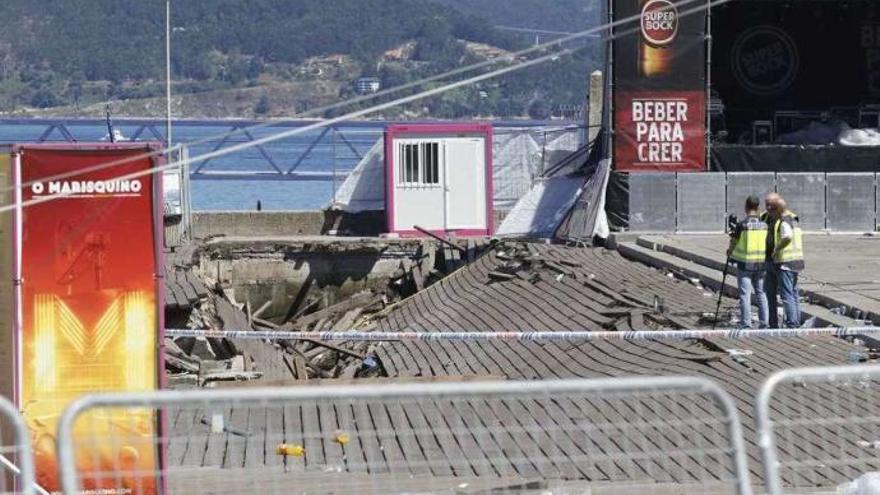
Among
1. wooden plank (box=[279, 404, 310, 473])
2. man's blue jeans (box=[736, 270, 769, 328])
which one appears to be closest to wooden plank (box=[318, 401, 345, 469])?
wooden plank (box=[279, 404, 310, 473])

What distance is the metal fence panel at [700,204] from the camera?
111 ft

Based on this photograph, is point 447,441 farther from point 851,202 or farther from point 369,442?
point 851,202

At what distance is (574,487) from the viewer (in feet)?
36.2

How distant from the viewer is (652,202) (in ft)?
111

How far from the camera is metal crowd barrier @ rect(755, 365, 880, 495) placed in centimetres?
1140

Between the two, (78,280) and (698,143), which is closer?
(78,280)

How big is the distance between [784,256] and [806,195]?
15.3 metres

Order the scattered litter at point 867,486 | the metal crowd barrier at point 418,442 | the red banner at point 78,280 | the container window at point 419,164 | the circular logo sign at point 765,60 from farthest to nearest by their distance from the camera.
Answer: the circular logo sign at point 765,60 < the container window at point 419,164 < the red banner at point 78,280 < the scattered litter at point 867,486 < the metal crowd barrier at point 418,442

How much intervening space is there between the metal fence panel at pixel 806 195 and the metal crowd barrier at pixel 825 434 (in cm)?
1918

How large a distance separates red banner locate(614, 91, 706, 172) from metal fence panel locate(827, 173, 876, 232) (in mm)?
2728

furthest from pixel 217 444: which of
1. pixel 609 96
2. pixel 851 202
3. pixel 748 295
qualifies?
pixel 851 202

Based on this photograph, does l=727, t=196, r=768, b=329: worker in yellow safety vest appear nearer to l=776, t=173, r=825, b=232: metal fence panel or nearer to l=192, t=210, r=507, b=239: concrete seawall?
l=776, t=173, r=825, b=232: metal fence panel

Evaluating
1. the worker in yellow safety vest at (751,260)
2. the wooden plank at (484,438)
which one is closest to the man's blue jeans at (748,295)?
the worker in yellow safety vest at (751,260)

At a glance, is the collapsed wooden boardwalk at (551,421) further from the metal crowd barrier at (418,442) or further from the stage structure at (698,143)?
the stage structure at (698,143)
